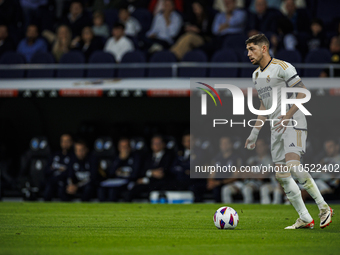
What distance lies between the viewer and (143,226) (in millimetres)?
7297

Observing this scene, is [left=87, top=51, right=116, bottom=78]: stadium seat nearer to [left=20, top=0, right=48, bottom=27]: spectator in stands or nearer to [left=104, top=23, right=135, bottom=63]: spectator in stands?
[left=104, top=23, right=135, bottom=63]: spectator in stands

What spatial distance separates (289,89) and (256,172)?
6.06 m

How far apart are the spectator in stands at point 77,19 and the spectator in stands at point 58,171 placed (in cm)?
358

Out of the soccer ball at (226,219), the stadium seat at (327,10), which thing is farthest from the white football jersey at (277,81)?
the stadium seat at (327,10)

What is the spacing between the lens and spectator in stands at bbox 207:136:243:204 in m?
12.5

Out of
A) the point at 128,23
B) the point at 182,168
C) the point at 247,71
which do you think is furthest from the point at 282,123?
the point at 128,23

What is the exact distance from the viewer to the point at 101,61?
46.2 ft

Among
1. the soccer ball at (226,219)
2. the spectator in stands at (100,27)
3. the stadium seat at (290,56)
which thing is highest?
the spectator in stands at (100,27)

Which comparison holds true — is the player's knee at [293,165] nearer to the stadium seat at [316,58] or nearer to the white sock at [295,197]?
the white sock at [295,197]

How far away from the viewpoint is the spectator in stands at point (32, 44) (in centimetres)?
1534

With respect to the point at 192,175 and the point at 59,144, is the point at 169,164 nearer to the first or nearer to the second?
the point at 192,175

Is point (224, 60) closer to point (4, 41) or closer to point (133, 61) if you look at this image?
point (133, 61)

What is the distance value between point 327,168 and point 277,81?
6209mm

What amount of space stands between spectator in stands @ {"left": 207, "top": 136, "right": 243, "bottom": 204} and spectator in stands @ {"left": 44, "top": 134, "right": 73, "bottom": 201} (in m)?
3.66
